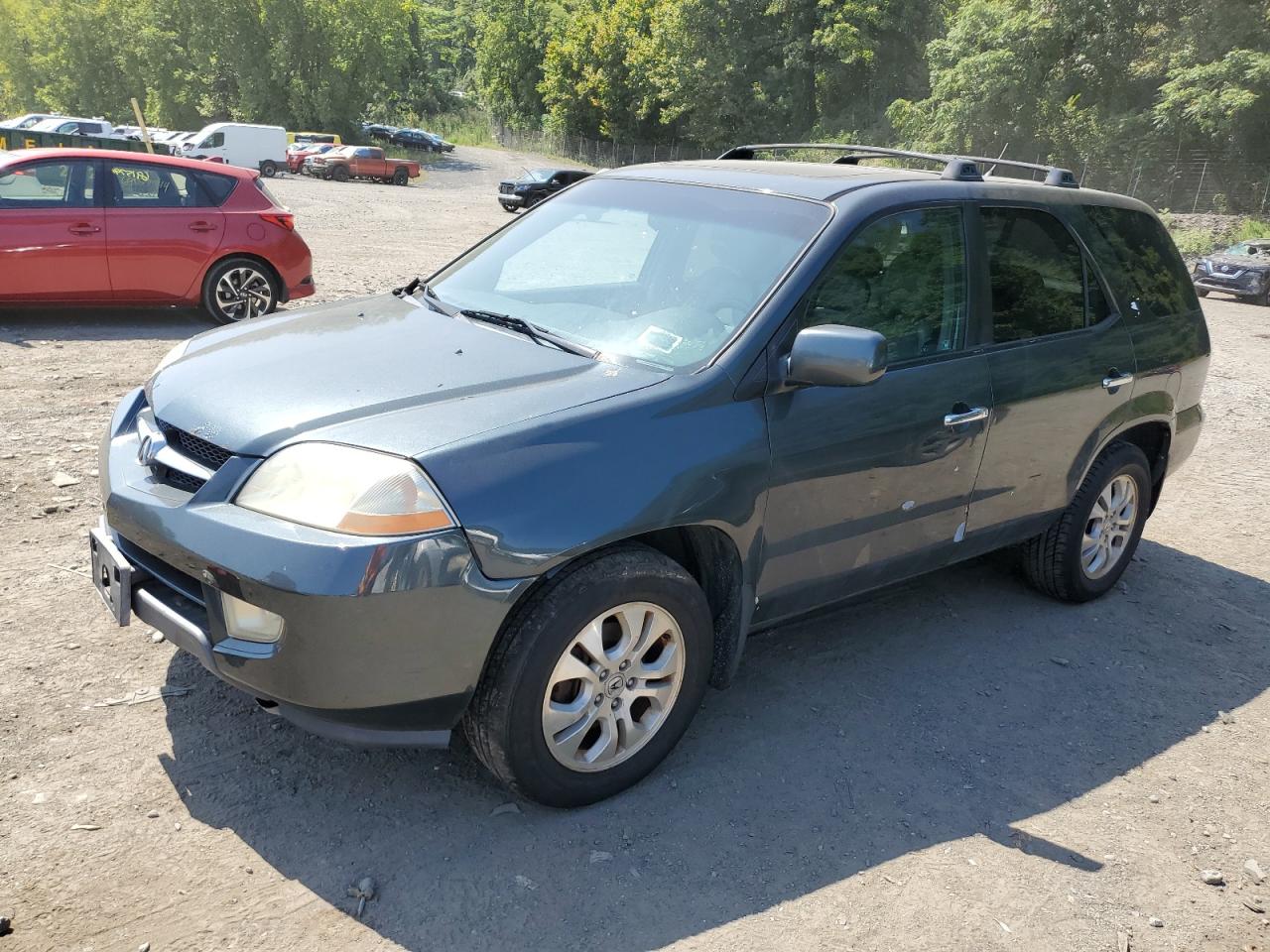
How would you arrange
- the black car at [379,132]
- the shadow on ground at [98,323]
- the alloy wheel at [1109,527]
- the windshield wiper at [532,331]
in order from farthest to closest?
1. the black car at [379,132]
2. the shadow on ground at [98,323]
3. the alloy wheel at [1109,527]
4. the windshield wiper at [532,331]

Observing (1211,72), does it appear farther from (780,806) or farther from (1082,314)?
(780,806)

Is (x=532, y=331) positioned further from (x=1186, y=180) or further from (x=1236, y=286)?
(x=1186, y=180)

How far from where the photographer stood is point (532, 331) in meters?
3.57

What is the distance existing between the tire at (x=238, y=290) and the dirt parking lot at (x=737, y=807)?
512 cm

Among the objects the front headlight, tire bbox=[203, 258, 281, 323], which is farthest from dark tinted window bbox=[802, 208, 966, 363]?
tire bbox=[203, 258, 281, 323]

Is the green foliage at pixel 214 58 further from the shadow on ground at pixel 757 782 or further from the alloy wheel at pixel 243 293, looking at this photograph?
the shadow on ground at pixel 757 782

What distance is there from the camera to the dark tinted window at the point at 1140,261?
184 inches

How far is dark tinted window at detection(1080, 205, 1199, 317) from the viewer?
467 centimetres

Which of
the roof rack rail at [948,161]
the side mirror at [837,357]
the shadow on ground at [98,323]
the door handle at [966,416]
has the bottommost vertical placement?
the shadow on ground at [98,323]

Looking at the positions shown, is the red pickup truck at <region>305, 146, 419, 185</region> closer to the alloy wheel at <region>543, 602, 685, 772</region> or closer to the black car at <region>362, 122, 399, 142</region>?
the black car at <region>362, 122, 399, 142</region>

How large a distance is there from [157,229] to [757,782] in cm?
805

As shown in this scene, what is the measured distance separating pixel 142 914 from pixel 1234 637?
181 inches

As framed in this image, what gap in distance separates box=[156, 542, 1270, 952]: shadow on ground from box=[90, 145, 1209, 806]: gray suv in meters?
0.26

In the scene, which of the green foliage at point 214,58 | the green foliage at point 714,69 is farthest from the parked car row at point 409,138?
the green foliage at point 714,69
